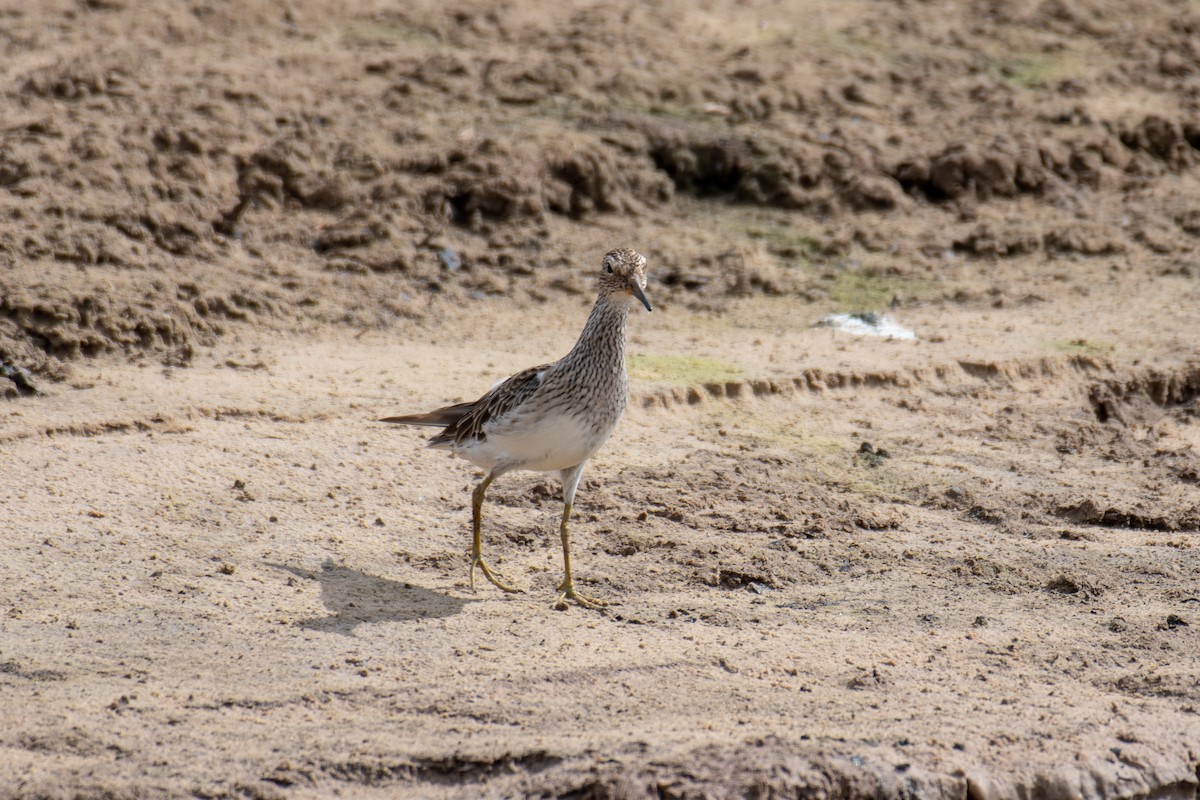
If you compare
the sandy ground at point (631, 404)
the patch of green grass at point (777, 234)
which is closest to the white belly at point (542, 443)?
the sandy ground at point (631, 404)

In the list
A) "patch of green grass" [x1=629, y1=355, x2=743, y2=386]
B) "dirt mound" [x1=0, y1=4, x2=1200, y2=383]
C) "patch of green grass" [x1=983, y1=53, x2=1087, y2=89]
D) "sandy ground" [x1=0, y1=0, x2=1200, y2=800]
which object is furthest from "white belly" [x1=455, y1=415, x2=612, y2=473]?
"patch of green grass" [x1=983, y1=53, x2=1087, y2=89]

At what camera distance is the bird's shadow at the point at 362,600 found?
5.11m

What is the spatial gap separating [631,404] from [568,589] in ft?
6.11

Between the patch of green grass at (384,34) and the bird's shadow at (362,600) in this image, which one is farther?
the patch of green grass at (384,34)

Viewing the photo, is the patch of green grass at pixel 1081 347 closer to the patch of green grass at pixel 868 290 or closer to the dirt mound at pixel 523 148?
the patch of green grass at pixel 868 290

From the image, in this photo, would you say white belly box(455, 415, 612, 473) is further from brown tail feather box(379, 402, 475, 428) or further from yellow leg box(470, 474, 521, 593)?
brown tail feather box(379, 402, 475, 428)

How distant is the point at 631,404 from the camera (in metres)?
7.20

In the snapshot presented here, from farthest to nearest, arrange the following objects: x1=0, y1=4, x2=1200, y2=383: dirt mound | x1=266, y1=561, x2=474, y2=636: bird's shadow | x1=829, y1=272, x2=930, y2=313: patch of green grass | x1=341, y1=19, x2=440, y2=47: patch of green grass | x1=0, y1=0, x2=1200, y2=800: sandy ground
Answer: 1. x1=341, y1=19, x2=440, y2=47: patch of green grass
2. x1=829, y1=272, x2=930, y2=313: patch of green grass
3. x1=0, y1=4, x2=1200, y2=383: dirt mound
4. x1=266, y1=561, x2=474, y2=636: bird's shadow
5. x1=0, y1=0, x2=1200, y2=800: sandy ground

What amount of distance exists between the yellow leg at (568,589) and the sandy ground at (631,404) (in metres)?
0.08

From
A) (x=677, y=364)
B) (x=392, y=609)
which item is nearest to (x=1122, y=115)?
(x=677, y=364)

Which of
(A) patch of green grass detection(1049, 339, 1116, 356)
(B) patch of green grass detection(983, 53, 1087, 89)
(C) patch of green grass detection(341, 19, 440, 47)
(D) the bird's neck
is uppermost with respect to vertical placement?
(B) patch of green grass detection(983, 53, 1087, 89)

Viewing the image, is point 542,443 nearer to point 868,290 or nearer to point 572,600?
point 572,600

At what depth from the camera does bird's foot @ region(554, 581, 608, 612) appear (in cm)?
541

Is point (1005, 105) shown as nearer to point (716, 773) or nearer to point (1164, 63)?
point (1164, 63)
